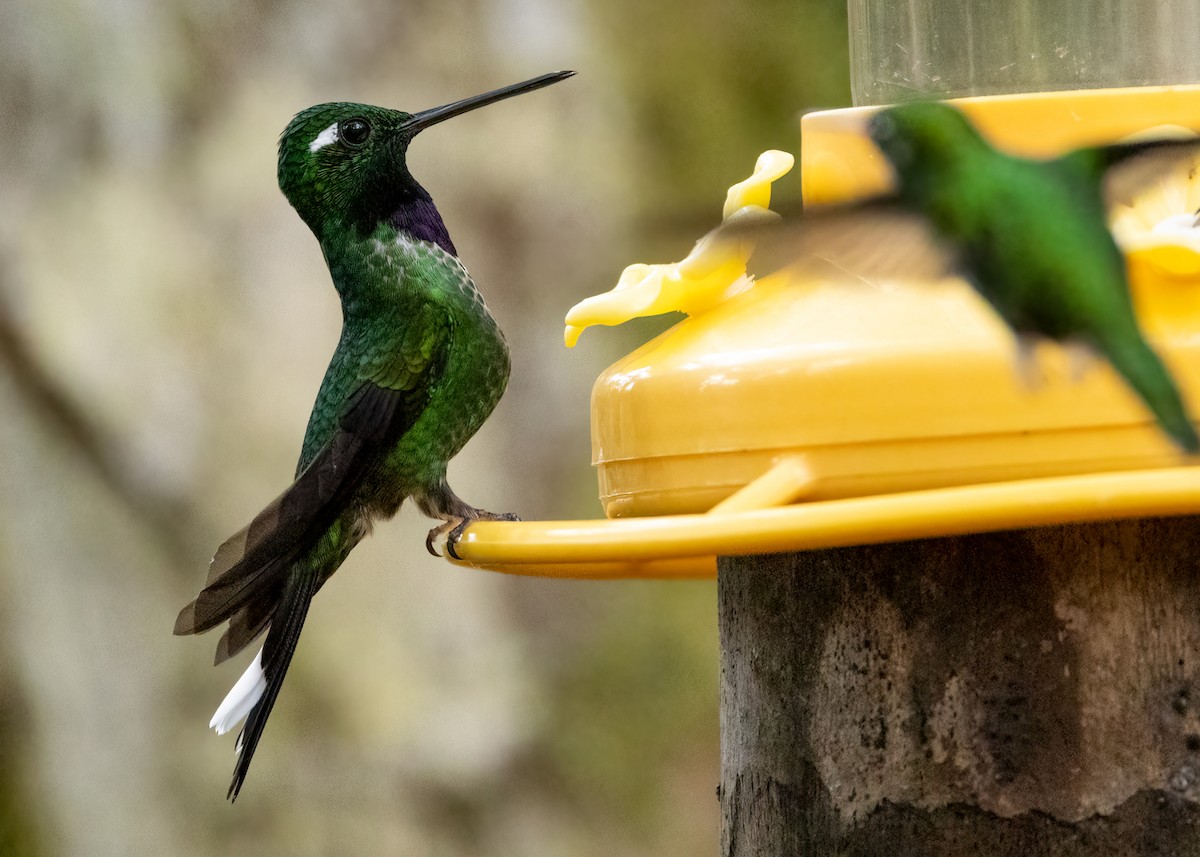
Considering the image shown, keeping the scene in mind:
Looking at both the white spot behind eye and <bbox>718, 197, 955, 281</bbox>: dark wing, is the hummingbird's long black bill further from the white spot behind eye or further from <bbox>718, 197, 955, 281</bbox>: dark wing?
<bbox>718, 197, 955, 281</bbox>: dark wing

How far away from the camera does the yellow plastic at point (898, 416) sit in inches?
45.3

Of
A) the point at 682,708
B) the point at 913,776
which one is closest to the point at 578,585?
the point at 682,708

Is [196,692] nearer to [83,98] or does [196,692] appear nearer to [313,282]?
[313,282]

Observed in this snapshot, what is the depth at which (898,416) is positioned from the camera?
126 centimetres

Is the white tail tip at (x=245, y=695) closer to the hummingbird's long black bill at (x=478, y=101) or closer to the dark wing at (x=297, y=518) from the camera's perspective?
the dark wing at (x=297, y=518)

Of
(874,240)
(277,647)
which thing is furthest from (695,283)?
(277,647)

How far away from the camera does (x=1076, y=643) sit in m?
1.33

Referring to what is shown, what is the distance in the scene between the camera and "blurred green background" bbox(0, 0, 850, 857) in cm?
414

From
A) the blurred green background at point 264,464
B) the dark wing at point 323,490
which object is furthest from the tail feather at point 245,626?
the blurred green background at point 264,464

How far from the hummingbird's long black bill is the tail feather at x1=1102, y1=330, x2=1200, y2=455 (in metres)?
0.64

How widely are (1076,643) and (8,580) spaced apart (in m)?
3.64

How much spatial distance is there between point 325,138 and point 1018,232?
1.08 meters

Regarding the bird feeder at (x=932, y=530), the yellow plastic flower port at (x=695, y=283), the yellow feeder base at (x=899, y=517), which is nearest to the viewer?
the yellow feeder base at (x=899, y=517)

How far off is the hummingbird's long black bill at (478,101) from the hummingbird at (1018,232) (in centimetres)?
40
